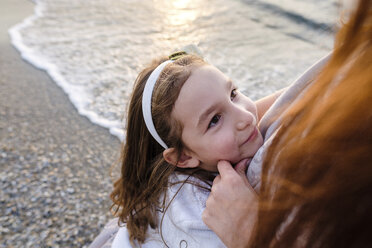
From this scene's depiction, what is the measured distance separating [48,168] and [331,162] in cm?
322

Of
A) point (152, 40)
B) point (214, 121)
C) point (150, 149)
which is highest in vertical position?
point (214, 121)

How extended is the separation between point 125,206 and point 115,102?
2913mm

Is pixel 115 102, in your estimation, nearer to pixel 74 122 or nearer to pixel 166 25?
pixel 74 122

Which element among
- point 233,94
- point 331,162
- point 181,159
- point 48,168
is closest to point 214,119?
point 233,94

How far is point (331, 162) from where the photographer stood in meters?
0.69

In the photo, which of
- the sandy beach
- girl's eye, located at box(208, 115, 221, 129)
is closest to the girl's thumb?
girl's eye, located at box(208, 115, 221, 129)

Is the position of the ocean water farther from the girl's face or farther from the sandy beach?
the girl's face

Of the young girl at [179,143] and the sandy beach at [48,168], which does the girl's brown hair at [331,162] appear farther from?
the sandy beach at [48,168]

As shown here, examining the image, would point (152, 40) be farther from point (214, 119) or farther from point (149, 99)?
point (214, 119)

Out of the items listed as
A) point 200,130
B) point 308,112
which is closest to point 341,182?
point 308,112

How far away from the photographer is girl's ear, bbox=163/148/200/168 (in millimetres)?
1653

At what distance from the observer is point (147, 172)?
6.14ft

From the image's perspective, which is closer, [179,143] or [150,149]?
[179,143]

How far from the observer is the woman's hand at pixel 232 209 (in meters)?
1.10
